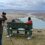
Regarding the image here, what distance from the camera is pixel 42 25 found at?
6301 mm

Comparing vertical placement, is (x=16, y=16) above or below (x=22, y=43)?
above

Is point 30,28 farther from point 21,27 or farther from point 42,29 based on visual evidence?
point 42,29

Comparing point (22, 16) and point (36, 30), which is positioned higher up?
point (22, 16)

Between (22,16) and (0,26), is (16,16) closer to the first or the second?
(22,16)

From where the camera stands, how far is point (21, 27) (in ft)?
17.1

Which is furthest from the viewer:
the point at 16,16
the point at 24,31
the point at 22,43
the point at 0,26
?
the point at 16,16

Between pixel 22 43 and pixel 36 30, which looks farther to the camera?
pixel 36 30

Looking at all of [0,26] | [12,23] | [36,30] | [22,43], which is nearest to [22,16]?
[36,30]

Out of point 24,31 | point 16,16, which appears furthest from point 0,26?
point 16,16

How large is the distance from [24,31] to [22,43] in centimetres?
79

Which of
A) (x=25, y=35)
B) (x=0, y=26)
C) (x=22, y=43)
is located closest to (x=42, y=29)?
(x=25, y=35)

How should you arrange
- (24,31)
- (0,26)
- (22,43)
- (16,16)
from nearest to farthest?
(0,26), (22,43), (24,31), (16,16)

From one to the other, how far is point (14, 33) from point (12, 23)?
1.06 ft

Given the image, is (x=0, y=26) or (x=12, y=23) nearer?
(x=0, y=26)
